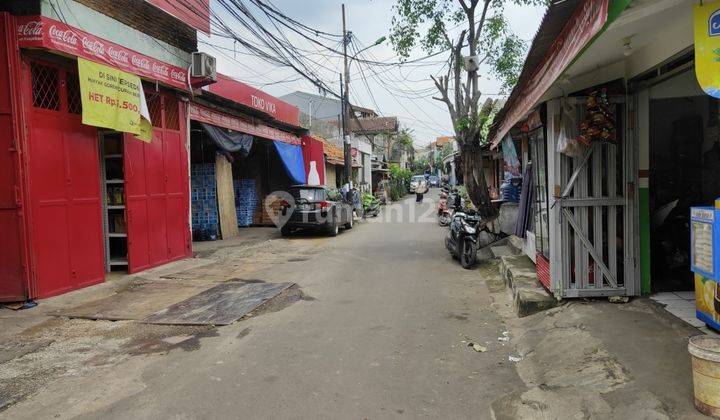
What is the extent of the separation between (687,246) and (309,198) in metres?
10.7

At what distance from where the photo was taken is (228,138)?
13656 millimetres

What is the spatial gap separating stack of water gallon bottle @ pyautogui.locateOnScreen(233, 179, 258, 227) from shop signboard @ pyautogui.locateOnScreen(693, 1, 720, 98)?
1665 centimetres

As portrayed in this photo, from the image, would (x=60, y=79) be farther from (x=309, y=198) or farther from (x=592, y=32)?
(x=309, y=198)

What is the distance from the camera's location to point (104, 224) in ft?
28.2

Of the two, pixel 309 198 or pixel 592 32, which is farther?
pixel 309 198

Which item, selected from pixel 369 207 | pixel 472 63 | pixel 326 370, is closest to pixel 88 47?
pixel 326 370

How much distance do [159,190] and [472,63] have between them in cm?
804

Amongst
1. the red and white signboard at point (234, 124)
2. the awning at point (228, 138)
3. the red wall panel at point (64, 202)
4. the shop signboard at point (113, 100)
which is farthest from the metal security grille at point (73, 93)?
the awning at point (228, 138)

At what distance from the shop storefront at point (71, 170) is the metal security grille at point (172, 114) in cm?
4

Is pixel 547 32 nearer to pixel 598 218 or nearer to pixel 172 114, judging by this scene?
pixel 598 218

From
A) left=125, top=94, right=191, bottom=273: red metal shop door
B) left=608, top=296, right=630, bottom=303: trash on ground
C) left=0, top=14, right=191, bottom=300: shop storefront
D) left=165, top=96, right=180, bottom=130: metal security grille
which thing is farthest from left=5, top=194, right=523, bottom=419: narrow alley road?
left=165, top=96, right=180, bottom=130: metal security grille

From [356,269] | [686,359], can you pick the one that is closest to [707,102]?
[686,359]

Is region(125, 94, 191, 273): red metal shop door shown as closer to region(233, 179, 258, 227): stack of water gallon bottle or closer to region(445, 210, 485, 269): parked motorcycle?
region(445, 210, 485, 269): parked motorcycle

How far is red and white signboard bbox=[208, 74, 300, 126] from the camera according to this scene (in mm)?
13039
